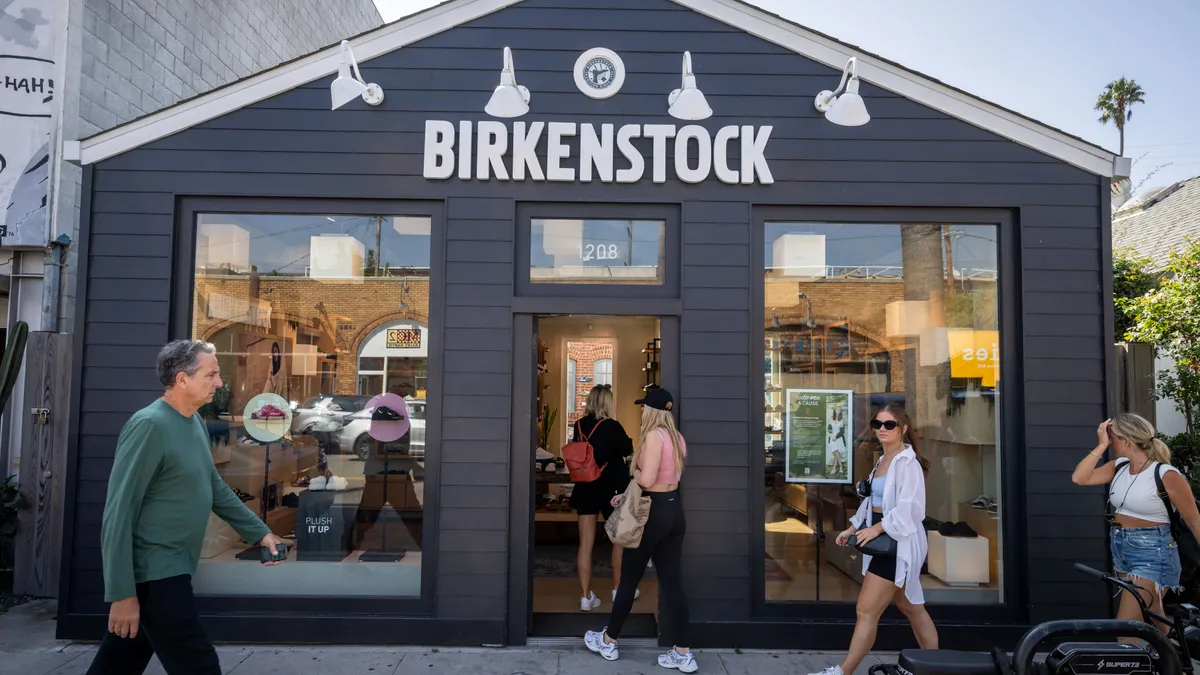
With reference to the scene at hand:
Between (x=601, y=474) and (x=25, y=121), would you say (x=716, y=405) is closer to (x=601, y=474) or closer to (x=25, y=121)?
(x=601, y=474)

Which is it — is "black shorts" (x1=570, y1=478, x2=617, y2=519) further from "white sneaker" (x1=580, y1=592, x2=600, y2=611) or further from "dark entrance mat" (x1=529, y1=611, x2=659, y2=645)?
"dark entrance mat" (x1=529, y1=611, x2=659, y2=645)

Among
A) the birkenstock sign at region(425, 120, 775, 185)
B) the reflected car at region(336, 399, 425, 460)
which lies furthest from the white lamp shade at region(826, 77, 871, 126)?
the reflected car at region(336, 399, 425, 460)

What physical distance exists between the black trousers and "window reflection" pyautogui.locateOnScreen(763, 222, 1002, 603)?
11.4 feet

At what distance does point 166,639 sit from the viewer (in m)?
2.86

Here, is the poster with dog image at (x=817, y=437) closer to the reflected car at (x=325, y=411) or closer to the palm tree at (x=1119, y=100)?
the reflected car at (x=325, y=411)

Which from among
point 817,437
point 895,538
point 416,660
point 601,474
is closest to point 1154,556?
point 895,538

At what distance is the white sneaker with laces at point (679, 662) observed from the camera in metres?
4.34

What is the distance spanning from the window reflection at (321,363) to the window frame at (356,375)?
73mm

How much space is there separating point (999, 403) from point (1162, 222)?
9.73 m

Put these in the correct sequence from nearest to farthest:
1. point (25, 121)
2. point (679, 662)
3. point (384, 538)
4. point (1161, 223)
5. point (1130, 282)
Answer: point (679, 662), point (384, 538), point (25, 121), point (1130, 282), point (1161, 223)

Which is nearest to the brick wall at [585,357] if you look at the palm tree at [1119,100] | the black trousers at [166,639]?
the black trousers at [166,639]

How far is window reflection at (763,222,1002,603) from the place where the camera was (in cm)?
501

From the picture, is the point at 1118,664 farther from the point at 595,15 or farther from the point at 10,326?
the point at 10,326

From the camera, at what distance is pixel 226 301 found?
516 centimetres
